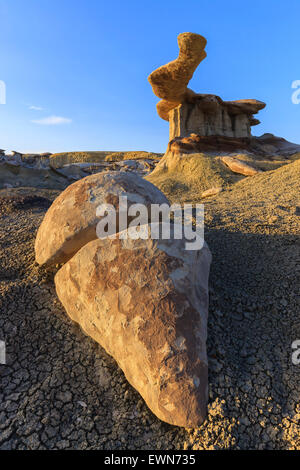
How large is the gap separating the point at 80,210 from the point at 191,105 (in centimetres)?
1008

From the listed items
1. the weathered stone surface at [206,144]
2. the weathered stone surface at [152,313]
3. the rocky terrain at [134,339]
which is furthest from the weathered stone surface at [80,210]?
the weathered stone surface at [206,144]

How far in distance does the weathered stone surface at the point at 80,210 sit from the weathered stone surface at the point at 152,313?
9.0 inches

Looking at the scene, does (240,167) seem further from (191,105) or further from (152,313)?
(152,313)

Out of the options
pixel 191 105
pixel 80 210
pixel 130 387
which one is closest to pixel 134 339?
pixel 130 387

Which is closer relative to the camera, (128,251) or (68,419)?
(68,419)

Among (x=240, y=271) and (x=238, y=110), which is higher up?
(x=238, y=110)

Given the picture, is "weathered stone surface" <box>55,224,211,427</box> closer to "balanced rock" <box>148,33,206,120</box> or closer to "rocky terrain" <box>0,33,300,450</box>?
"rocky terrain" <box>0,33,300,450</box>

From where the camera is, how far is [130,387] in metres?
1.33

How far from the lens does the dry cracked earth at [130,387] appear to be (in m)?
1.11

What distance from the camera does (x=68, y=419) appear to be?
119cm

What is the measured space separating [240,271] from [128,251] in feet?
3.85
